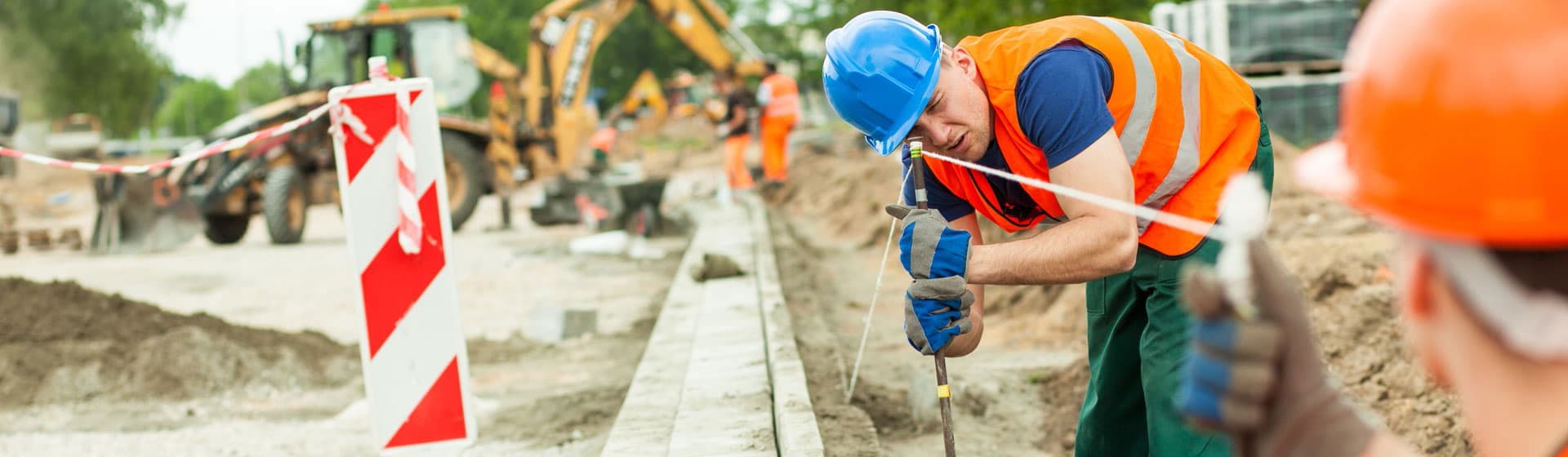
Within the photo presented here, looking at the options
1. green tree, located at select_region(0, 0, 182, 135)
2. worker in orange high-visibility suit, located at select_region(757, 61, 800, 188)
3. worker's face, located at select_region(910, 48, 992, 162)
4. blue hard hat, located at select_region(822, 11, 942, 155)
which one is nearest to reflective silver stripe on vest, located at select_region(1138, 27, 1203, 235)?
worker's face, located at select_region(910, 48, 992, 162)

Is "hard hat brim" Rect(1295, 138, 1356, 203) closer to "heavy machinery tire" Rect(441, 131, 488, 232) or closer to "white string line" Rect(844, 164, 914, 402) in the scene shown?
"white string line" Rect(844, 164, 914, 402)

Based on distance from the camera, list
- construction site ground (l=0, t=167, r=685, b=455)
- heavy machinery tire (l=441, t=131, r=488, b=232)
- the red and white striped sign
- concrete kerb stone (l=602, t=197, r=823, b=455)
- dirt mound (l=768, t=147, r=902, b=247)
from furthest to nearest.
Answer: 1. heavy machinery tire (l=441, t=131, r=488, b=232)
2. dirt mound (l=768, t=147, r=902, b=247)
3. construction site ground (l=0, t=167, r=685, b=455)
4. concrete kerb stone (l=602, t=197, r=823, b=455)
5. the red and white striped sign

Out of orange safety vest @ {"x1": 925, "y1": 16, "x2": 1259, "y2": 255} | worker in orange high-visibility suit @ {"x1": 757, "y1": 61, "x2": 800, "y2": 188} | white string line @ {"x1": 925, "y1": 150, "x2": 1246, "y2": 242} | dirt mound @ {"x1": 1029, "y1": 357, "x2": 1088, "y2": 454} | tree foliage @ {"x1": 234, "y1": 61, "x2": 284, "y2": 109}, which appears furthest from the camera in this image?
tree foliage @ {"x1": 234, "y1": 61, "x2": 284, "y2": 109}

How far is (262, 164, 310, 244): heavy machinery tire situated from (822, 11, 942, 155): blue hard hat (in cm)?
1201

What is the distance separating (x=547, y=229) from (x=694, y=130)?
1119 inches

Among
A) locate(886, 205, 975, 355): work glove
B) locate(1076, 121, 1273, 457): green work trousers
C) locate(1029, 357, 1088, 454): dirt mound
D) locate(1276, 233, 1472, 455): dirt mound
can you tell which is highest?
locate(886, 205, 975, 355): work glove

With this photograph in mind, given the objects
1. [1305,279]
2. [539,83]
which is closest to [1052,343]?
[1305,279]

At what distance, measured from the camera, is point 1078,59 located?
2676 mm

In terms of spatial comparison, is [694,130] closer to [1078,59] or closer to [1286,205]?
[1286,205]

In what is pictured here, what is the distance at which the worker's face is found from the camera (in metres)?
2.88

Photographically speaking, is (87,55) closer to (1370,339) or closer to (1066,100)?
(1370,339)

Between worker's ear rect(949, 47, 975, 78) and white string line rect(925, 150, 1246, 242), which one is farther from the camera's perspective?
worker's ear rect(949, 47, 975, 78)

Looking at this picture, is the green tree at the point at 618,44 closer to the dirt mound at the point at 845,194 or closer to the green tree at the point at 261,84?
the green tree at the point at 261,84

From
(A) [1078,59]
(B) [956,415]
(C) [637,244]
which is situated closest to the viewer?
(A) [1078,59]
